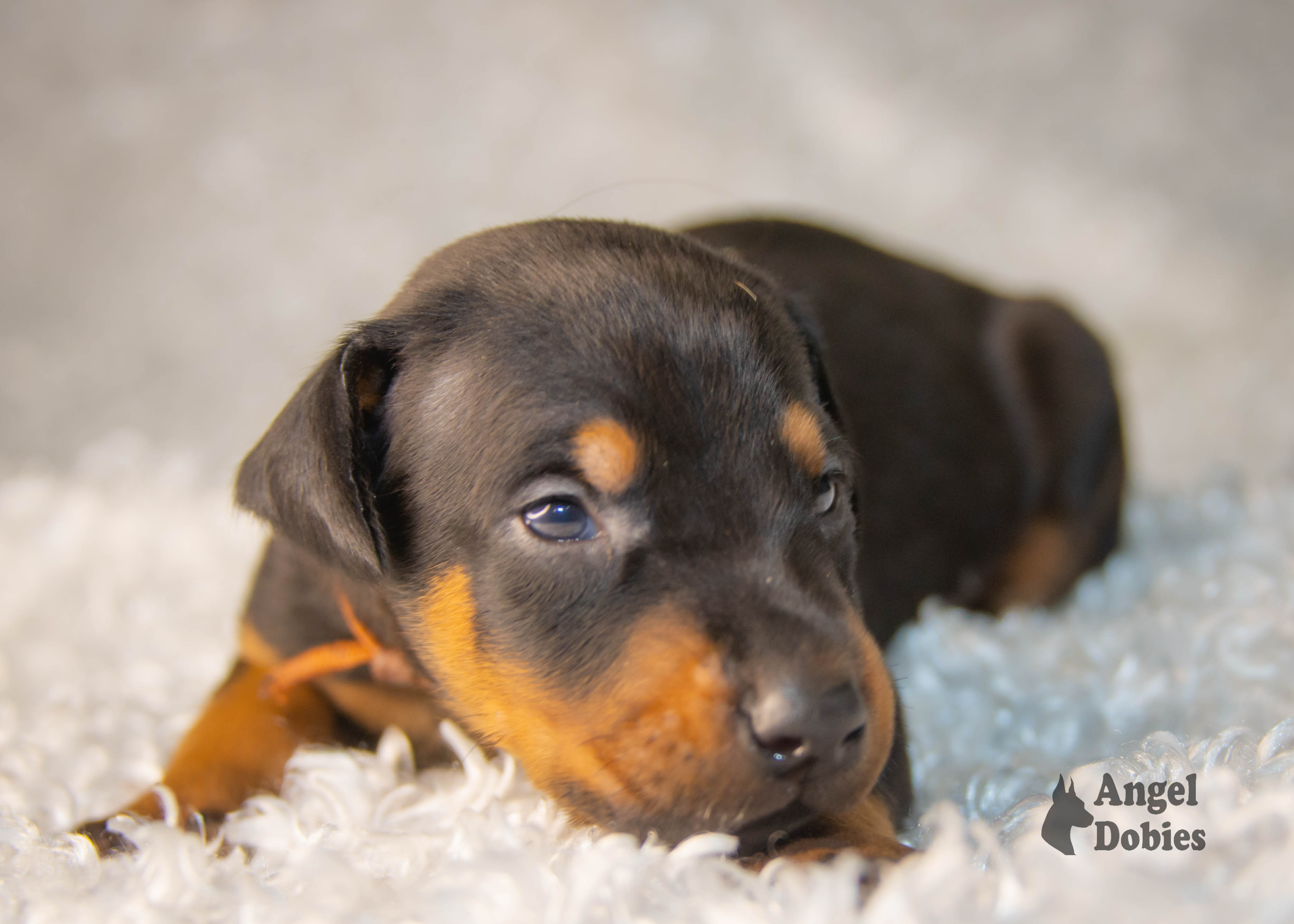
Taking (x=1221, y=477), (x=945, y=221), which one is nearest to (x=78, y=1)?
(x=945, y=221)

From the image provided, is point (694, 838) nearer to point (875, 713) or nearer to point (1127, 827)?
point (875, 713)

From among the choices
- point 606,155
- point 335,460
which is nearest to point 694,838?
point 335,460

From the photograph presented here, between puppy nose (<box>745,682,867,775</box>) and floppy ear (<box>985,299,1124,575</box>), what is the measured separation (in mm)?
2554

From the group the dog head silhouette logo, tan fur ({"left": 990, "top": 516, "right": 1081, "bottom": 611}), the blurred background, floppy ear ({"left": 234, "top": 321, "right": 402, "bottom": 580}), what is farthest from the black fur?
the blurred background

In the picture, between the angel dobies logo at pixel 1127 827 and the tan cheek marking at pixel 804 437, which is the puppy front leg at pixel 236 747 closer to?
the tan cheek marking at pixel 804 437

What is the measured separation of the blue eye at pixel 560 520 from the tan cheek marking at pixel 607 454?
0.23 feet

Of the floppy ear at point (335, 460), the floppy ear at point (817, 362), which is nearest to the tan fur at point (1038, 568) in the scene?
the floppy ear at point (817, 362)

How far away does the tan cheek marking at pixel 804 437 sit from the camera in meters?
2.27

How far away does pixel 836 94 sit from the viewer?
6.42 meters

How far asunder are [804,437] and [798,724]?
0.63m

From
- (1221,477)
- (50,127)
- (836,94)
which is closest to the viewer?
(1221,477)

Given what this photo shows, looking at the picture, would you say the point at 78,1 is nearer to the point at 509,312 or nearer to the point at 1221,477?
the point at 509,312

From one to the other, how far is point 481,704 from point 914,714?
1232 mm

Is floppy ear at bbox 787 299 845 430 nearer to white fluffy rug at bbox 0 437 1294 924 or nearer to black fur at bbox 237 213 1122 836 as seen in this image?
black fur at bbox 237 213 1122 836
